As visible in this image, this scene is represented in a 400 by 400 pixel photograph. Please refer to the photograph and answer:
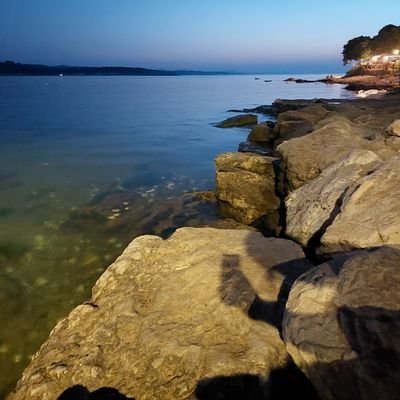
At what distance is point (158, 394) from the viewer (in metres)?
3.38

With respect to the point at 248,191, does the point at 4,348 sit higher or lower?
lower

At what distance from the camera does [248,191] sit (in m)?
9.87

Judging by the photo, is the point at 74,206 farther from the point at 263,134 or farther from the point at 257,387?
the point at 263,134

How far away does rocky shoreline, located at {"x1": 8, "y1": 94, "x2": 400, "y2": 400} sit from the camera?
268cm

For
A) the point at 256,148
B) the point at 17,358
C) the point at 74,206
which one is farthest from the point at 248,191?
the point at 256,148

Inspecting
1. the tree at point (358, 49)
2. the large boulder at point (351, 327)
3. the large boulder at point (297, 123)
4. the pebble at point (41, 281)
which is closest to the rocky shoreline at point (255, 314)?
the large boulder at point (351, 327)

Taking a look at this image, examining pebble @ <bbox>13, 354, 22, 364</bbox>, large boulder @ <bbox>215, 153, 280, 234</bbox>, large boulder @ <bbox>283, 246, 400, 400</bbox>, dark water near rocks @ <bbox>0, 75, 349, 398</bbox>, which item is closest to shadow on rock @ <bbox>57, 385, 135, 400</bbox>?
dark water near rocks @ <bbox>0, 75, 349, 398</bbox>

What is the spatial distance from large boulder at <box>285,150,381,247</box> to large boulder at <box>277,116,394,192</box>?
1.36 meters

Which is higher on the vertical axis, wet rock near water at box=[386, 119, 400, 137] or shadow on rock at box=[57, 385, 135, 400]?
wet rock near water at box=[386, 119, 400, 137]

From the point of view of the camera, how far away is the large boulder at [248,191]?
9602 mm

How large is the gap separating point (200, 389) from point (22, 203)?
9872 mm

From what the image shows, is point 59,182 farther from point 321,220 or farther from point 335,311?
point 335,311

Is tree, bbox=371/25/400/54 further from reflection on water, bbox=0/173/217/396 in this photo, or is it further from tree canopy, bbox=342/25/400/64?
reflection on water, bbox=0/173/217/396

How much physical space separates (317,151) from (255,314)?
220 inches
